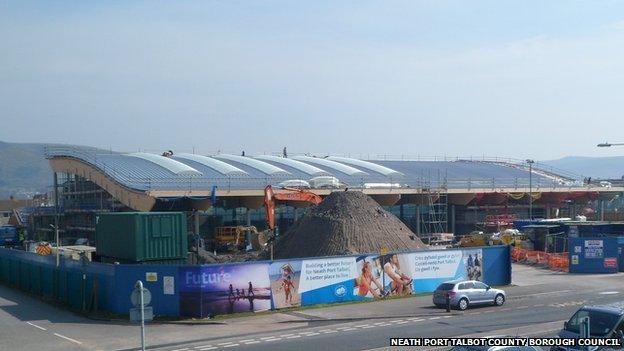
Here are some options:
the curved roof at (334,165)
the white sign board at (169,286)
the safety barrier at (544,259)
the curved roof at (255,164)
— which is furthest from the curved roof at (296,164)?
the white sign board at (169,286)

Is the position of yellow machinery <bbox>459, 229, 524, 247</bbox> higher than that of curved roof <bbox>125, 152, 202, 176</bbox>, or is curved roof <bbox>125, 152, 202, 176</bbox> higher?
curved roof <bbox>125, 152, 202, 176</bbox>

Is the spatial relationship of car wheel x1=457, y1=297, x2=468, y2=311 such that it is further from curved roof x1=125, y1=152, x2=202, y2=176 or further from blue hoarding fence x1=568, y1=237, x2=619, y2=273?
curved roof x1=125, y1=152, x2=202, y2=176

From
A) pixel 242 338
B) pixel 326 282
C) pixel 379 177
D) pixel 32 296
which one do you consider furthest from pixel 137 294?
pixel 379 177

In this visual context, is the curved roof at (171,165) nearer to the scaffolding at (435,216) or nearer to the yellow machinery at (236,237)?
the yellow machinery at (236,237)

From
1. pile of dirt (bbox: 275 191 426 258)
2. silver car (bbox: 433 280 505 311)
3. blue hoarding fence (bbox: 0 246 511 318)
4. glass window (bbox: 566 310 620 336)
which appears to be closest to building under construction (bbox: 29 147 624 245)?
pile of dirt (bbox: 275 191 426 258)

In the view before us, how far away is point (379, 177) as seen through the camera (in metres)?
83.2

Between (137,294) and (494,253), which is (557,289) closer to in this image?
(494,253)

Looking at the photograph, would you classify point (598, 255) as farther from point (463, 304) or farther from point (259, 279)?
point (259, 279)

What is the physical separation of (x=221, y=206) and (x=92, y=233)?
43.6 feet

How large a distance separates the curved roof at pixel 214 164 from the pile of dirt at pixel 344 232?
21781 millimetres

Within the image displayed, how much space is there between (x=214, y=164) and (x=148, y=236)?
131ft

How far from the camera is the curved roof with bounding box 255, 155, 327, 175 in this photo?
264 feet

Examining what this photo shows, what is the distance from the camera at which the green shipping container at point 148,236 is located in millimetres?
37688

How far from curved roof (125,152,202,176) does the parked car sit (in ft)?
176
